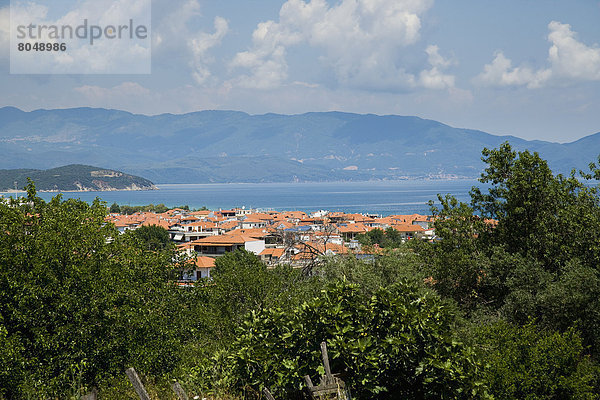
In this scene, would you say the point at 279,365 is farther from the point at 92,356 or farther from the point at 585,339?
the point at 585,339

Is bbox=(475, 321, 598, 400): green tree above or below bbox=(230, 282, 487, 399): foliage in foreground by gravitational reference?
below

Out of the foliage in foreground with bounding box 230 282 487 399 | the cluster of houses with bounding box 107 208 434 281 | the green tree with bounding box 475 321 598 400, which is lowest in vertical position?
the cluster of houses with bounding box 107 208 434 281

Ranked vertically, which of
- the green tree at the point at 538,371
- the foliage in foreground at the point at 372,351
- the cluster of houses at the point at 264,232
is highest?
the foliage in foreground at the point at 372,351

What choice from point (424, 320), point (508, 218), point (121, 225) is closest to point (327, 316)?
point (424, 320)

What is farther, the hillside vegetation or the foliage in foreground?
the hillside vegetation

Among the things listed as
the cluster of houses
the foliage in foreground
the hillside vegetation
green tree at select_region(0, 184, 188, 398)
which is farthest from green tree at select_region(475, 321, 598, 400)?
the cluster of houses

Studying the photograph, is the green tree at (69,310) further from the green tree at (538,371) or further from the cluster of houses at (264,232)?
the cluster of houses at (264,232)

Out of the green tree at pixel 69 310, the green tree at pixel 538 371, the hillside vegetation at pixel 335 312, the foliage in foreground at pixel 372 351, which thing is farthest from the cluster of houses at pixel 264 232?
the foliage in foreground at pixel 372 351

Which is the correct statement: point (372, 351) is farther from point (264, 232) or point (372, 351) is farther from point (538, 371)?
point (264, 232)

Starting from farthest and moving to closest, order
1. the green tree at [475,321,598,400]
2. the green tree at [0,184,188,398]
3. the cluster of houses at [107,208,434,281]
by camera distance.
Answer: the cluster of houses at [107,208,434,281]
the green tree at [0,184,188,398]
the green tree at [475,321,598,400]

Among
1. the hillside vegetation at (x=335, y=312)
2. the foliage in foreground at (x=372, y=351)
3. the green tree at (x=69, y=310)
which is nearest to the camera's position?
the foliage in foreground at (x=372, y=351)

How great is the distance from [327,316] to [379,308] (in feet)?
2.19

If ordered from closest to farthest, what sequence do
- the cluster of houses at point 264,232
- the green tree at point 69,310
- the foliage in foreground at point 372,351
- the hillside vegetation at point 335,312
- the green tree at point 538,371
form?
the foliage in foreground at point 372,351 < the hillside vegetation at point 335,312 < the green tree at point 538,371 < the green tree at point 69,310 < the cluster of houses at point 264,232

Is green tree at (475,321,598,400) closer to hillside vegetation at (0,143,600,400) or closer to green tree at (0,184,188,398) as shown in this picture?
hillside vegetation at (0,143,600,400)
